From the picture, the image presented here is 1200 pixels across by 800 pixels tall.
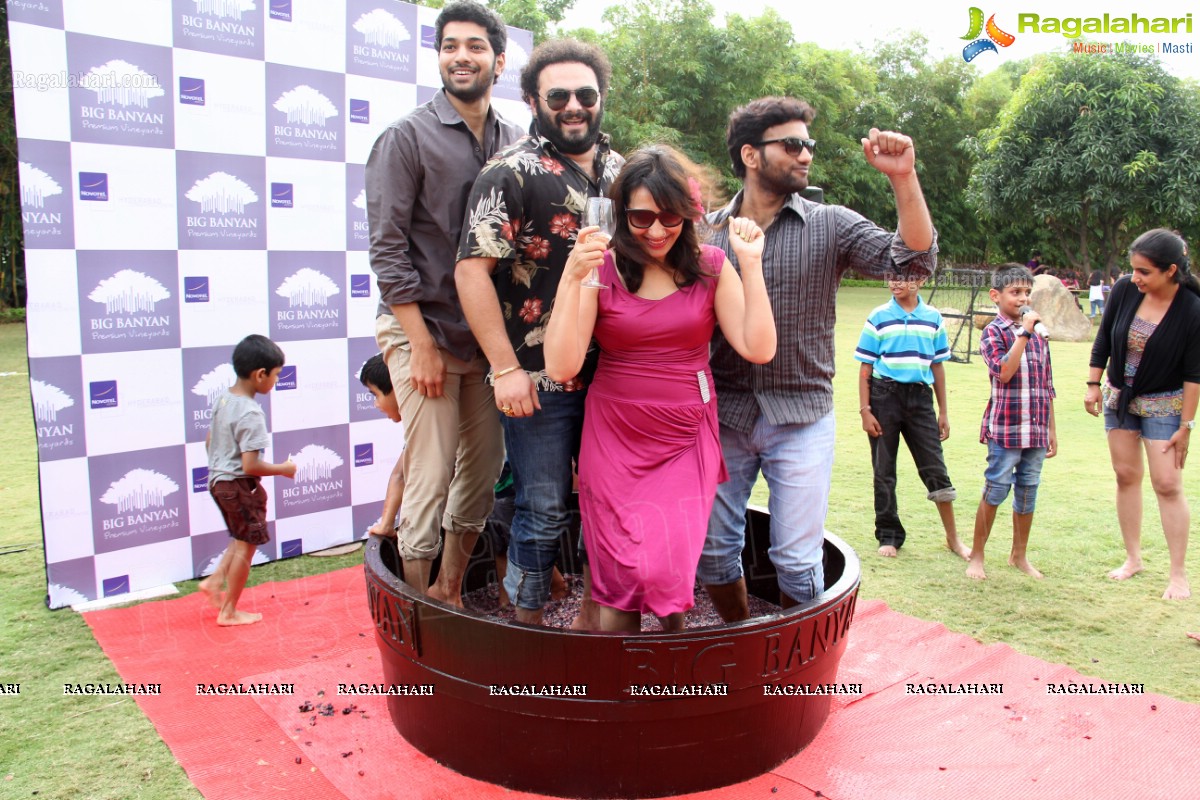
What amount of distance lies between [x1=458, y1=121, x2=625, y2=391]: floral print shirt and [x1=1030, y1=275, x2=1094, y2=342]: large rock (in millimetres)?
14651

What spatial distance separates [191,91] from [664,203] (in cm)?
282

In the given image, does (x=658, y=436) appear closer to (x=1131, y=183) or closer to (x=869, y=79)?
(x=1131, y=183)

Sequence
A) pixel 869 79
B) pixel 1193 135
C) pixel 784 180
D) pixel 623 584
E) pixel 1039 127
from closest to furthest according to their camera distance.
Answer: pixel 623 584, pixel 784 180, pixel 1193 135, pixel 1039 127, pixel 869 79

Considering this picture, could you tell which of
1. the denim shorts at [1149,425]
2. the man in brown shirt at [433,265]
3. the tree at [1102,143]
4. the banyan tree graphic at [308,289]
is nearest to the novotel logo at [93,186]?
the banyan tree graphic at [308,289]

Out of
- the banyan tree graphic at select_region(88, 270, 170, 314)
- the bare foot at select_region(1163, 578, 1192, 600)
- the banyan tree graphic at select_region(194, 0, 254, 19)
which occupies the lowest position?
the bare foot at select_region(1163, 578, 1192, 600)

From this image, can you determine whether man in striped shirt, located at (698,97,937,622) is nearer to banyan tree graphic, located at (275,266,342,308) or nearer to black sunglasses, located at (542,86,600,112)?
black sunglasses, located at (542,86,600,112)

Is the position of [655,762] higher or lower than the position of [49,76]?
lower

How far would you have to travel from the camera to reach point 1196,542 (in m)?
4.88

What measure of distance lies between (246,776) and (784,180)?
2414 millimetres

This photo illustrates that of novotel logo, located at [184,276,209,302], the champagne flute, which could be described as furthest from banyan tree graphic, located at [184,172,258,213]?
the champagne flute

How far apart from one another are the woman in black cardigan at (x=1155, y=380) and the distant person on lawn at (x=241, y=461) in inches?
153

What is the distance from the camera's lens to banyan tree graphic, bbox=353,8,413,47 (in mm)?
4641

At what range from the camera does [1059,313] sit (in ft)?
51.3

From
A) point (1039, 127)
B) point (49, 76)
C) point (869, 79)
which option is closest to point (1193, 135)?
point (1039, 127)
